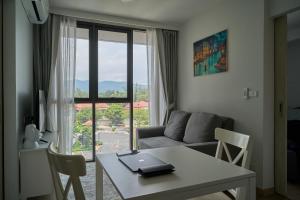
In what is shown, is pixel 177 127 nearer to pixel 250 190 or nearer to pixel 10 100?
pixel 250 190

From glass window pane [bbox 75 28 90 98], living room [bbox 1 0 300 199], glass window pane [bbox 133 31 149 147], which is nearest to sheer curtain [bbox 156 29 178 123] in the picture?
living room [bbox 1 0 300 199]

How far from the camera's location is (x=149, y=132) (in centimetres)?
356

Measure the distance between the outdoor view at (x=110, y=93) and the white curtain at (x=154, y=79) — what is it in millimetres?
109

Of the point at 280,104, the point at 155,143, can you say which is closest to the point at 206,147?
the point at 155,143

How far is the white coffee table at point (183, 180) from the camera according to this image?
970mm

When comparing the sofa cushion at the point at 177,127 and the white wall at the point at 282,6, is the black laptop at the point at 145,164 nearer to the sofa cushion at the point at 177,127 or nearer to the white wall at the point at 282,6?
the sofa cushion at the point at 177,127

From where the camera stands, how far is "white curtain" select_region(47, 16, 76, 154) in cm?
333

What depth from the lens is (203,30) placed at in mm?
3461

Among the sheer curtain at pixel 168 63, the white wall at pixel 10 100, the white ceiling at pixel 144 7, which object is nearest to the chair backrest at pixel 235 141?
the white wall at pixel 10 100

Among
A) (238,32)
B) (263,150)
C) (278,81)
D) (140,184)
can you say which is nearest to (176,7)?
(238,32)

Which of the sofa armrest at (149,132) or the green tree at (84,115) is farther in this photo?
the green tree at (84,115)

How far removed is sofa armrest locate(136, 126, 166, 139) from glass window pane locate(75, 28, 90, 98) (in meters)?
1.17

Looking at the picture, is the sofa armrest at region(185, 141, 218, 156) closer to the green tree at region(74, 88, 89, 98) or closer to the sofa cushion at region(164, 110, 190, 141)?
the sofa cushion at region(164, 110, 190, 141)

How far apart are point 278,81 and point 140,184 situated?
2.22 meters
